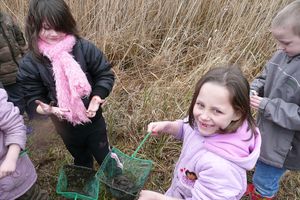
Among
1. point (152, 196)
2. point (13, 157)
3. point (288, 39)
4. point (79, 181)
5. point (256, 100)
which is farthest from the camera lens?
point (79, 181)

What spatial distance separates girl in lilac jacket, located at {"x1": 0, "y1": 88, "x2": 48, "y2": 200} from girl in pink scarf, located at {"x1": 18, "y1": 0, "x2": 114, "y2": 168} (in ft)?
0.79

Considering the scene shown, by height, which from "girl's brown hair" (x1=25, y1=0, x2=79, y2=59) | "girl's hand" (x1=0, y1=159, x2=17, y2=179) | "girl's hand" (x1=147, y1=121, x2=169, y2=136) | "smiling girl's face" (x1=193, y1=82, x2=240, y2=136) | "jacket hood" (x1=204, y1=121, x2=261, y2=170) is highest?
"girl's brown hair" (x1=25, y1=0, x2=79, y2=59)

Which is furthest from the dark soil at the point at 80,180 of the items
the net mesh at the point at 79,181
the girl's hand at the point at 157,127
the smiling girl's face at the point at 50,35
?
the smiling girl's face at the point at 50,35

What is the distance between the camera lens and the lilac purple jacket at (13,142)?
150cm

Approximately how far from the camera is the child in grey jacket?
1616mm

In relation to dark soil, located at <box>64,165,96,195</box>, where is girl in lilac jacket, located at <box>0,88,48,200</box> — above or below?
above

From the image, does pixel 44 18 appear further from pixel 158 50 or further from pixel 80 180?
pixel 158 50

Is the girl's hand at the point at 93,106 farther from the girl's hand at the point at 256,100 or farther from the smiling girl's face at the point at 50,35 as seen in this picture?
the girl's hand at the point at 256,100

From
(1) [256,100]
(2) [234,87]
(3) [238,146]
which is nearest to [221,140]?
(3) [238,146]

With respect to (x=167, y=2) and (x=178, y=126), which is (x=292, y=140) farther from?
(x=167, y=2)

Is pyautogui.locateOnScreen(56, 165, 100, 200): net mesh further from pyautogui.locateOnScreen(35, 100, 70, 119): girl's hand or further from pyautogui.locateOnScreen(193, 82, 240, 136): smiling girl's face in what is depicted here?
pyautogui.locateOnScreen(193, 82, 240, 136): smiling girl's face

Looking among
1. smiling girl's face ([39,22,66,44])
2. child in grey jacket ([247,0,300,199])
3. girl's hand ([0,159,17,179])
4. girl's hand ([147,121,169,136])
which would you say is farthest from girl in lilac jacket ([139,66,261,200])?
smiling girl's face ([39,22,66,44])

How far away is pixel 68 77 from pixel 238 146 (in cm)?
93

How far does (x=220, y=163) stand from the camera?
1220 mm
